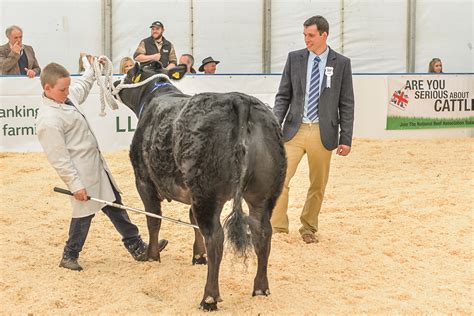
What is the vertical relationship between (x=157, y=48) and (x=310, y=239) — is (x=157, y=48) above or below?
above

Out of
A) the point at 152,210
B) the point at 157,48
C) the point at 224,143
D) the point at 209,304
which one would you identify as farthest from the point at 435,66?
the point at 209,304

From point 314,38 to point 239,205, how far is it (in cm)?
249

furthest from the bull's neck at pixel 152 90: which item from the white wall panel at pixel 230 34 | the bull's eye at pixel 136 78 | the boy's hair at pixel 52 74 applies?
the white wall panel at pixel 230 34

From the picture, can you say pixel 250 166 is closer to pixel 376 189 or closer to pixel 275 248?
pixel 275 248

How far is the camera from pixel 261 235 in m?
5.14

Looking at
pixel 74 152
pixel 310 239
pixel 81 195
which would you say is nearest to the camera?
pixel 81 195

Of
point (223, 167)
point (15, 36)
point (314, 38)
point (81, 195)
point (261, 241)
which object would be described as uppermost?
point (15, 36)

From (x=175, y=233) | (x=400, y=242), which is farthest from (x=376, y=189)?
(x=175, y=233)

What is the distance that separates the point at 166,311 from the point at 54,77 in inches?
80.4

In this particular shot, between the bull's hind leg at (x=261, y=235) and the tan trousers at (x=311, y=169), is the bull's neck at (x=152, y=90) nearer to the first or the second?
the tan trousers at (x=311, y=169)

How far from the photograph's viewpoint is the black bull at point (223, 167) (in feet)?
16.0

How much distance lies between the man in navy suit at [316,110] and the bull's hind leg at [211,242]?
1980mm

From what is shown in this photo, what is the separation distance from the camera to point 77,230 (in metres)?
5.93

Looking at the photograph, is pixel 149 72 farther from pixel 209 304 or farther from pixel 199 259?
pixel 209 304
